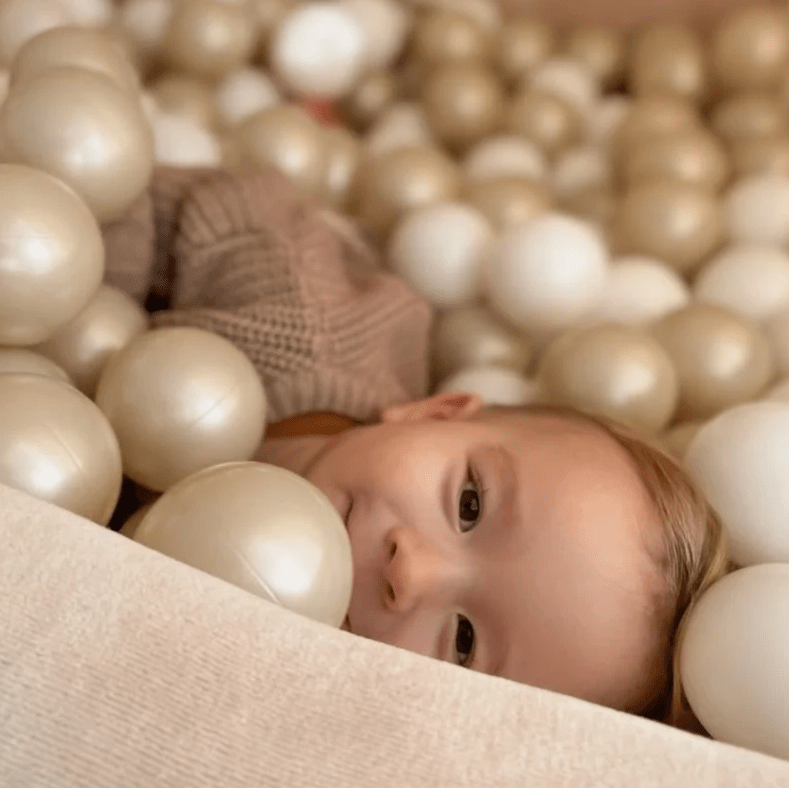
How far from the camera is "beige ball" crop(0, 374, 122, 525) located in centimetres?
43

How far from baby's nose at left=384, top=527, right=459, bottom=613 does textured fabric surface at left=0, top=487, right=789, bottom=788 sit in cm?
18

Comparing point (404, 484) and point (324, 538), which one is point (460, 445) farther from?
point (324, 538)

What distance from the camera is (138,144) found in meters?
0.64

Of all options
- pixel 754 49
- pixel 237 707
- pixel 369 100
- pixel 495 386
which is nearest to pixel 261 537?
pixel 237 707

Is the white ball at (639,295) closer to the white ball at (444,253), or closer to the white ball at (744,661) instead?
the white ball at (444,253)

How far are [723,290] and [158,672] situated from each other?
70 centimetres

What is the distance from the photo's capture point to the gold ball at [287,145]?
94 centimetres

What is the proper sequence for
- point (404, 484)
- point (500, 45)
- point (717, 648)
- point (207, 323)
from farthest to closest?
point (500, 45)
point (207, 323)
point (404, 484)
point (717, 648)

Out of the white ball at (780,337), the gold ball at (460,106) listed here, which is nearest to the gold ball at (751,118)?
the gold ball at (460,106)

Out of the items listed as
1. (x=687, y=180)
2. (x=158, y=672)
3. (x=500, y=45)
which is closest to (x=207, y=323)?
(x=158, y=672)

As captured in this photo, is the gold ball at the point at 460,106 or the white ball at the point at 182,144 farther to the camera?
the gold ball at the point at 460,106

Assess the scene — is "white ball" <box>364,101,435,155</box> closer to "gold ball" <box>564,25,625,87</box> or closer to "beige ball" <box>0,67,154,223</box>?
"gold ball" <box>564,25,625,87</box>

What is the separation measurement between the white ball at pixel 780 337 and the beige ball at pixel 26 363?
1.86 ft

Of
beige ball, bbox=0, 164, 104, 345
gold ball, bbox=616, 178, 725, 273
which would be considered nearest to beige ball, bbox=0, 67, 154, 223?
beige ball, bbox=0, 164, 104, 345
